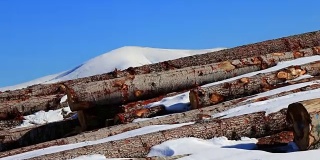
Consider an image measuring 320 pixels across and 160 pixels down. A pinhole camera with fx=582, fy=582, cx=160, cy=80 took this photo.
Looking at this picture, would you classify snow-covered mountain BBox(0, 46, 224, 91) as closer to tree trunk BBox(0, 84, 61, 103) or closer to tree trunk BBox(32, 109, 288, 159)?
tree trunk BBox(0, 84, 61, 103)

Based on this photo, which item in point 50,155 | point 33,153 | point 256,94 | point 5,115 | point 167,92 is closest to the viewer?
point 50,155

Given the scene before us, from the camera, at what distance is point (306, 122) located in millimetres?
6473

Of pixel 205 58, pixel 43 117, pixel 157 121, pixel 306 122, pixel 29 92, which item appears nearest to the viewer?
pixel 306 122

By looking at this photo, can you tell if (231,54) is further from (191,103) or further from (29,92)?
(29,92)

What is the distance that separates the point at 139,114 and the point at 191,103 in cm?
81

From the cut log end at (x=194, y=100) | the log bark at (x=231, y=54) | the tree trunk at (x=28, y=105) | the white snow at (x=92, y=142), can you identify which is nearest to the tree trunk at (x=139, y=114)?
the cut log end at (x=194, y=100)

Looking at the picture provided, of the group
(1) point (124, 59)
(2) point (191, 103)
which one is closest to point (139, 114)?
(2) point (191, 103)

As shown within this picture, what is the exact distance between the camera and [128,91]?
30.7ft

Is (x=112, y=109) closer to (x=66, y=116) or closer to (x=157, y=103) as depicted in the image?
(x=157, y=103)

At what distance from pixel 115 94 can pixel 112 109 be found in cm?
26

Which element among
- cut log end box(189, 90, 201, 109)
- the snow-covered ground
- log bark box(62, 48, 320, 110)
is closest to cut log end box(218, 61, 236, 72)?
log bark box(62, 48, 320, 110)

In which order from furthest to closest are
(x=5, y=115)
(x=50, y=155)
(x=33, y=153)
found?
(x=5, y=115), (x=33, y=153), (x=50, y=155)

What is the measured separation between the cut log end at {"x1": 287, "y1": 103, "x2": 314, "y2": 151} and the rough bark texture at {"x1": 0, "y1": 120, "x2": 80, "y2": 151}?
4.20 m

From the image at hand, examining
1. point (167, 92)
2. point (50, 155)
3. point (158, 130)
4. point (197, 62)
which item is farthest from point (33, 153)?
point (197, 62)
